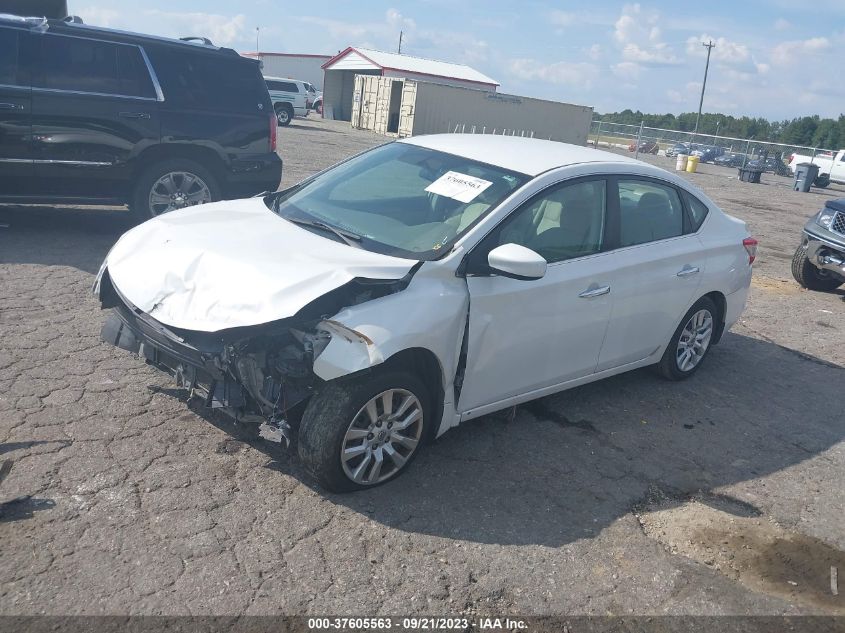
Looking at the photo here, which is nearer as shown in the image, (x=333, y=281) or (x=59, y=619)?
(x=59, y=619)

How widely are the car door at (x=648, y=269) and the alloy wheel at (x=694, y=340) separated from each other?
300 mm

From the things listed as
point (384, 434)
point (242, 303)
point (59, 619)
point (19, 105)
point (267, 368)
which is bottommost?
point (59, 619)

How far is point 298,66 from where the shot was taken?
226ft

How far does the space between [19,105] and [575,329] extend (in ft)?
19.3

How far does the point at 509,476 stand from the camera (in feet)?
14.0

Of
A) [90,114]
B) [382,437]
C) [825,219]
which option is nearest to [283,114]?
[90,114]

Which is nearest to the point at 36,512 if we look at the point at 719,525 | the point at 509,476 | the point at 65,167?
the point at 509,476

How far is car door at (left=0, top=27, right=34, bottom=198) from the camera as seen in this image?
23.6ft

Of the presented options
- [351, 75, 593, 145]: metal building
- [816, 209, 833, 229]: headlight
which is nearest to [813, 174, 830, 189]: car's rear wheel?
[351, 75, 593, 145]: metal building

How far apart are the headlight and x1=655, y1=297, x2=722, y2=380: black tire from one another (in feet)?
13.5

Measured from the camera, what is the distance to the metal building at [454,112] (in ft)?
116

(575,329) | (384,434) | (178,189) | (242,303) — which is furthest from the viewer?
(178,189)

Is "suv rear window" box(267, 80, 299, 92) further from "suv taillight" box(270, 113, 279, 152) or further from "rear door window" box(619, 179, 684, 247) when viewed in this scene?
"rear door window" box(619, 179, 684, 247)

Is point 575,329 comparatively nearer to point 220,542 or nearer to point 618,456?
point 618,456
